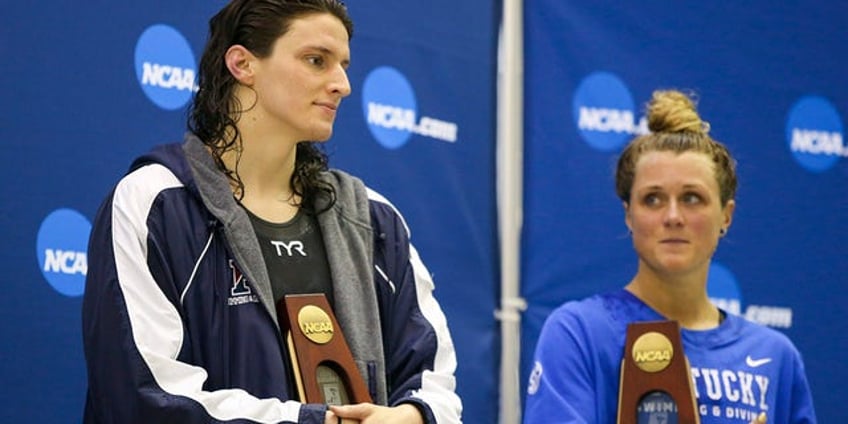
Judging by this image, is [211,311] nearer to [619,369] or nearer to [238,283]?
[238,283]

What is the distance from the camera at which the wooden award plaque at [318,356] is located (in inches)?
93.3

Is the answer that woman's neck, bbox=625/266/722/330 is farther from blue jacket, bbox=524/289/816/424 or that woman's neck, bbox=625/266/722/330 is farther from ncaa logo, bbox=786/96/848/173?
ncaa logo, bbox=786/96/848/173

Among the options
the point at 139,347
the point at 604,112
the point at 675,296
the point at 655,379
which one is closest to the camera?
the point at 139,347

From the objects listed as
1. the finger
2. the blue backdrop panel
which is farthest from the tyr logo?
the blue backdrop panel

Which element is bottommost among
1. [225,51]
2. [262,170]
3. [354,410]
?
[354,410]

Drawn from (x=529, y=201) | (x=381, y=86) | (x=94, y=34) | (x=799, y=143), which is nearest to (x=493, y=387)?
(x=529, y=201)

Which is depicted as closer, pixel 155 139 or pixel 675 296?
pixel 675 296

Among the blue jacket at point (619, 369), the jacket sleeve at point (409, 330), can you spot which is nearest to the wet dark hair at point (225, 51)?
the jacket sleeve at point (409, 330)

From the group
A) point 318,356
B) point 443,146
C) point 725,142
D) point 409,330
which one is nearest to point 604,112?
point 725,142

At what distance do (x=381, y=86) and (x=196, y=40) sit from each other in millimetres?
592

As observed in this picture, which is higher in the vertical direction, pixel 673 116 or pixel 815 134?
pixel 815 134

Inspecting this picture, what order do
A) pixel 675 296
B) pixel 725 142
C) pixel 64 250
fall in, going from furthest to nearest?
pixel 725 142 < pixel 64 250 < pixel 675 296

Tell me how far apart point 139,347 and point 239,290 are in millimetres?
220

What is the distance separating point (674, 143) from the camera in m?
2.93
